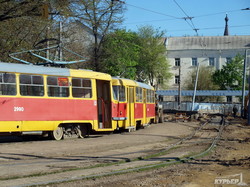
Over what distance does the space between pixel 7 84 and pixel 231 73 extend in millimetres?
57850

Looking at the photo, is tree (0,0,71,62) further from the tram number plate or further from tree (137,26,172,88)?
tree (137,26,172,88)

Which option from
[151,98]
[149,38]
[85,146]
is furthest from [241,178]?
[149,38]

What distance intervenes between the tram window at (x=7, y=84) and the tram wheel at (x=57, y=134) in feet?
8.79

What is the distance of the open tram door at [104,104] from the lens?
771 inches

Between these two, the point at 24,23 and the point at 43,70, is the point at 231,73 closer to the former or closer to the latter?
the point at 24,23

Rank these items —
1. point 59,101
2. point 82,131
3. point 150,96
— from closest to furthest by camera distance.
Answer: point 59,101 < point 82,131 < point 150,96

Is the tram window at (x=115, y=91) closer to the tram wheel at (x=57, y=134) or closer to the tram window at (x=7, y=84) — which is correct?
the tram wheel at (x=57, y=134)

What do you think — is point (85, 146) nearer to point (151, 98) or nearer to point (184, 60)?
point (151, 98)

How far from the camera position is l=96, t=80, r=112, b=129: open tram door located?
19594mm

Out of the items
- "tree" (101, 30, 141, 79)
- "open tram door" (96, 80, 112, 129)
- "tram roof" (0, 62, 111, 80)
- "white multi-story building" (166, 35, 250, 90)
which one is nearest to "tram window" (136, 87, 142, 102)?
"open tram door" (96, 80, 112, 129)

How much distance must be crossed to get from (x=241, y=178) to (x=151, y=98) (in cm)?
2057

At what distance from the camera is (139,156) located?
12445 mm

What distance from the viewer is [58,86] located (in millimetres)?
17234

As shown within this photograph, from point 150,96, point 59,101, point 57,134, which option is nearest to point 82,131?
point 57,134
